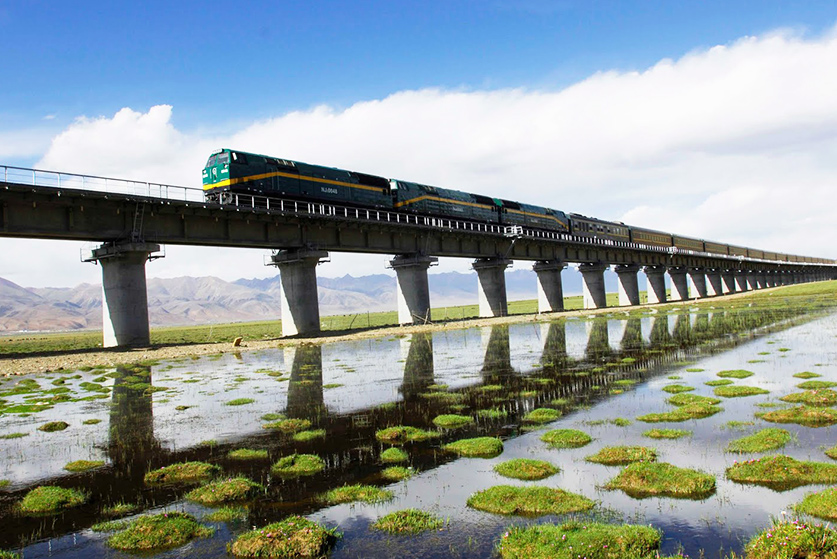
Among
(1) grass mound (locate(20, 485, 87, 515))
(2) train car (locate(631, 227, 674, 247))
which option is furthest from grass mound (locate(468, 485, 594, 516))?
(2) train car (locate(631, 227, 674, 247))

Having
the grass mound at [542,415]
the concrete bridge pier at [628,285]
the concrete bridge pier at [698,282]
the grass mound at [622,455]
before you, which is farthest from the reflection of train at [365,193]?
the concrete bridge pier at [698,282]

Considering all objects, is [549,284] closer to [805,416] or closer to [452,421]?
[805,416]

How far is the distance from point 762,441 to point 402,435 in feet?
29.7

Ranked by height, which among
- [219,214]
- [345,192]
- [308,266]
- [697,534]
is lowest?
[697,534]

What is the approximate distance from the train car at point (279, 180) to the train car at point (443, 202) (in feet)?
17.8

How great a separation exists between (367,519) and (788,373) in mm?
20706

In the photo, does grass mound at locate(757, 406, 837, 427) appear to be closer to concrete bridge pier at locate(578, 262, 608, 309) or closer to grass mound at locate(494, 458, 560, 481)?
grass mound at locate(494, 458, 560, 481)

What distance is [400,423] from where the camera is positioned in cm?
1761

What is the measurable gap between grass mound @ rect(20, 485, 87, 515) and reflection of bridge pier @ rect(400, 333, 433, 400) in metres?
12.2

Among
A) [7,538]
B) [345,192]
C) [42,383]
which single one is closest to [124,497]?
[7,538]

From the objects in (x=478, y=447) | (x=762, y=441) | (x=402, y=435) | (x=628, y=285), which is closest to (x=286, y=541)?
(x=478, y=447)

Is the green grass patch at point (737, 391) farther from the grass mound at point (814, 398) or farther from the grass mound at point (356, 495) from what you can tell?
the grass mound at point (356, 495)

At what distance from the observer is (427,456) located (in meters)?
13.9

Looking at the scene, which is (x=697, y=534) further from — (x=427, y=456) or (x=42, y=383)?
(x=42, y=383)
